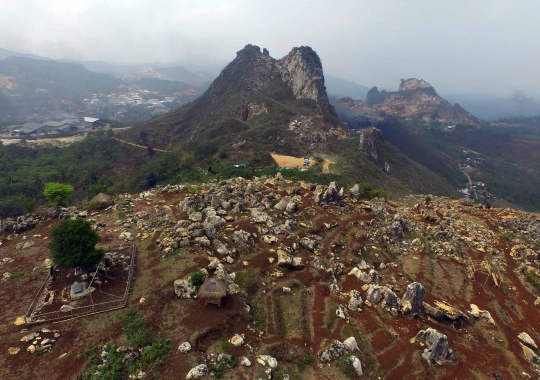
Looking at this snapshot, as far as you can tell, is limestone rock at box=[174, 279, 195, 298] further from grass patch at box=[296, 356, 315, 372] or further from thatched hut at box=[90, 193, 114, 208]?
thatched hut at box=[90, 193, 114, 208]

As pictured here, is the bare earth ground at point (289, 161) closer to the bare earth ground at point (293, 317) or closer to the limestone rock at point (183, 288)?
the bare earth ground at point (293, 317)

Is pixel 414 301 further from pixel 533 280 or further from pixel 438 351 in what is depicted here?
pixel 533 280

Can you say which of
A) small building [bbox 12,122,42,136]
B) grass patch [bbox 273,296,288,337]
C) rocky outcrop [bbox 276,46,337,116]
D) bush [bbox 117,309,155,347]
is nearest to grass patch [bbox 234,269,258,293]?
grass patch [bbox 273,296,288,337]

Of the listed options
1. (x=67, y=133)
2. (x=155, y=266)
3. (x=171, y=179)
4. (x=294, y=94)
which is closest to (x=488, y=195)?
(x=294, y=94)

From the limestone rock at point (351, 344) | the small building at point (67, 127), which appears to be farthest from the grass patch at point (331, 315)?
the small building at point (67, 127)

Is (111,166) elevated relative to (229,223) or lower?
lower

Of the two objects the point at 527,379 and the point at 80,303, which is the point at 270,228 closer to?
the point at 80,303

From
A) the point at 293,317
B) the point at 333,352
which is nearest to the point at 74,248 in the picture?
the point at 293,317
